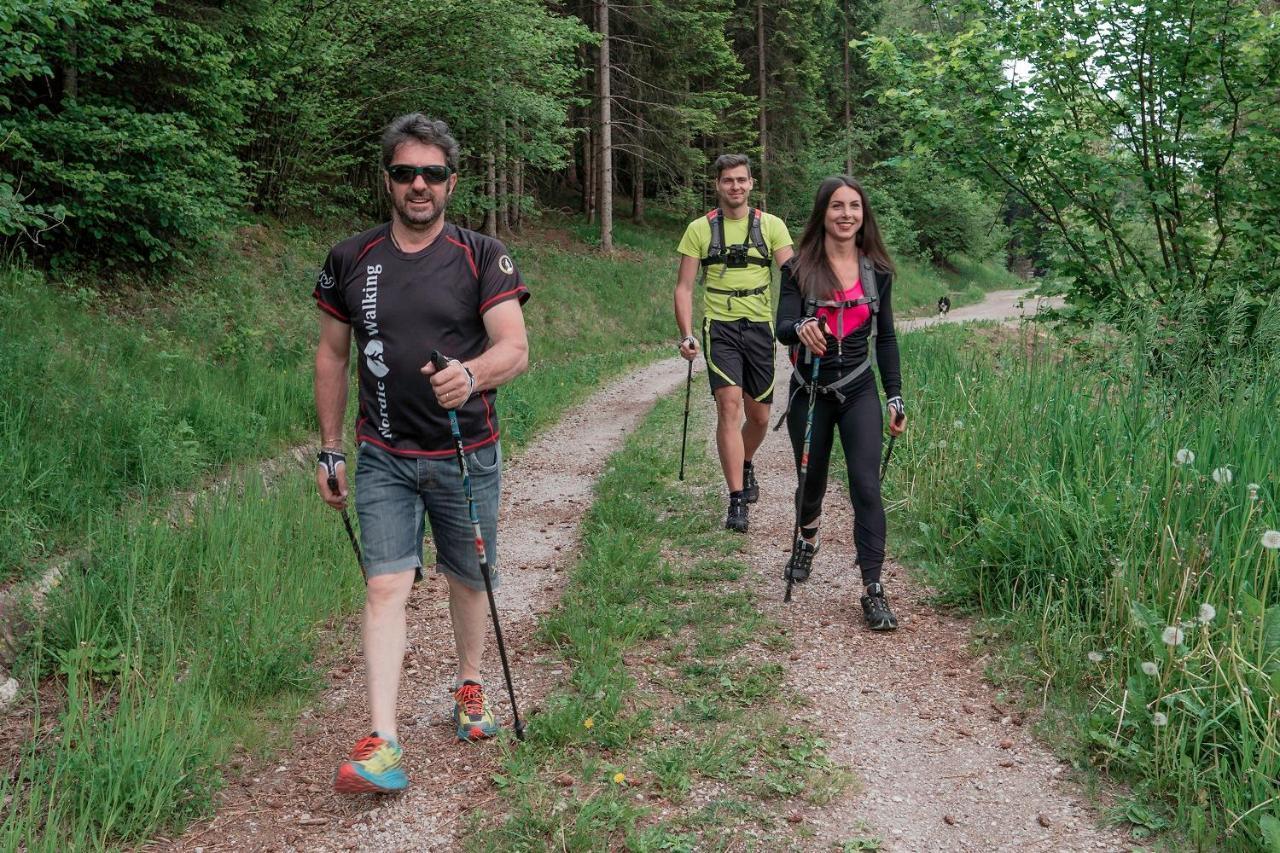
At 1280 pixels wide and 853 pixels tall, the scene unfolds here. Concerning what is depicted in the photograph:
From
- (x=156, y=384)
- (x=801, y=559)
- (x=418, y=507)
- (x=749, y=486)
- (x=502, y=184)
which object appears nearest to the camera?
(x=418, y=507)

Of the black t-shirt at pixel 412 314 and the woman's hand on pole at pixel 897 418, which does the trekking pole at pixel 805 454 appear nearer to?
the woman's hand on pole at pixel 897 418

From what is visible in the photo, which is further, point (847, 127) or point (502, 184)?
point (847, 127)

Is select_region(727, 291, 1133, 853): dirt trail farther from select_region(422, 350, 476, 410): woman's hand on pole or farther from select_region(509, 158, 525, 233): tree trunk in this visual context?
select_region(509, 158, 525, 233): tree trunk

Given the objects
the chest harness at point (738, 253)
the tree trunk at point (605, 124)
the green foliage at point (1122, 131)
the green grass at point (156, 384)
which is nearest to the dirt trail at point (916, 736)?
the chest harness at point (738, 253)

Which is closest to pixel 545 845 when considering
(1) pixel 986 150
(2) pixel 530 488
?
(2) pixel 530 488

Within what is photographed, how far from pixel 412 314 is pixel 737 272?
3.61 m

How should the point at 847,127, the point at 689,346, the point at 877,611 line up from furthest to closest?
the point at 847,127 < the point at 689,346 < the point at 877,611

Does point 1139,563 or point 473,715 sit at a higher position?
point 1139,563

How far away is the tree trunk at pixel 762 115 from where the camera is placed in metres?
29.6

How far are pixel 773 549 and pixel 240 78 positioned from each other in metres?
8.00

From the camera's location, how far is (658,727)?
12.2 feet

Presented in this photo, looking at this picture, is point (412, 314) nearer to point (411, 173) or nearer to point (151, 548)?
point (411, 173)

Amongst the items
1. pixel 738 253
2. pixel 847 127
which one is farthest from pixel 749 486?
pixel 847 127

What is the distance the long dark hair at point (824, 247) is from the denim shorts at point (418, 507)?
2.20 m
